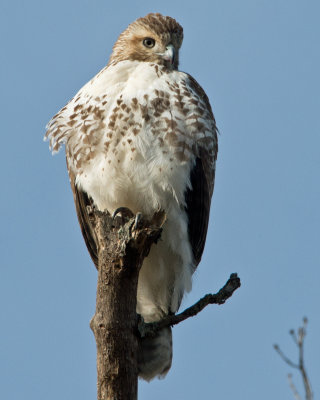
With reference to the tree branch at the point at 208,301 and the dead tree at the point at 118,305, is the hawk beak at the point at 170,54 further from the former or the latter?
the tree branch at the point at 208,301

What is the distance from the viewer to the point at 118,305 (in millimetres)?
4695

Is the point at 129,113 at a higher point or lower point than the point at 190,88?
lower

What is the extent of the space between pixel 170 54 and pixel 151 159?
1.34 meters

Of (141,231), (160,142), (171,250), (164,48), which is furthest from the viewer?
(164,48)

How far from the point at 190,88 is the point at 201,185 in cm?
81

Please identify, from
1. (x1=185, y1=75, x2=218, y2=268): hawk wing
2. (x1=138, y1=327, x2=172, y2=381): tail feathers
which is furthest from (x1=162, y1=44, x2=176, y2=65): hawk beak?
(x1=138, y1=327, x2=172, y2=381): tail feathers

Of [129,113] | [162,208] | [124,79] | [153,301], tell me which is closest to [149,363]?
[153,301]

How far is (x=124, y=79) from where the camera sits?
20.0 feet

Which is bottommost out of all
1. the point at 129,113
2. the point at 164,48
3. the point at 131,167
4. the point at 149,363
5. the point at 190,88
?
the point at 149,363

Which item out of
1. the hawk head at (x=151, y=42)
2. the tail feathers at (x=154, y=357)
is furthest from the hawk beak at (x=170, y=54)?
the tail feathers at (x=154, y=357)

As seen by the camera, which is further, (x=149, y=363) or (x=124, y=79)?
(x=124, y=79)

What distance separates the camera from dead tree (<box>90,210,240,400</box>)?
454 cm

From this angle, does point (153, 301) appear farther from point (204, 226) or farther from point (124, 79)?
point (124, 79)

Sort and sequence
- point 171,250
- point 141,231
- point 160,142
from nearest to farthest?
point 141,231 → point 160,142 → point 171,250
